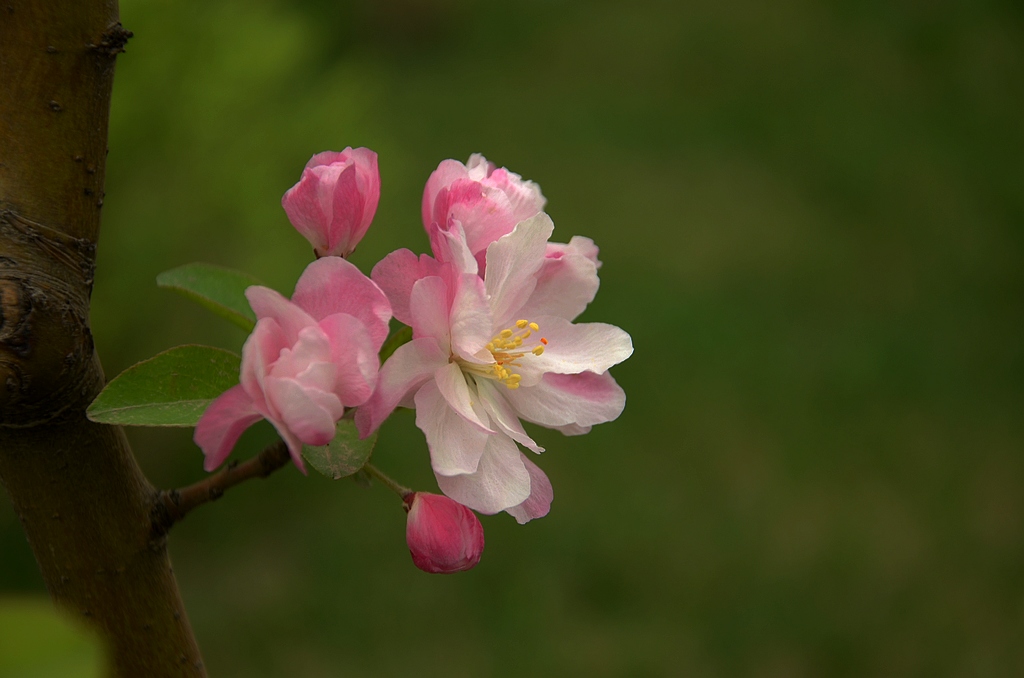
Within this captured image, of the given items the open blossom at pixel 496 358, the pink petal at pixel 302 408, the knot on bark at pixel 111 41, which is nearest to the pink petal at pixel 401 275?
the open blossom at pixel 496 358

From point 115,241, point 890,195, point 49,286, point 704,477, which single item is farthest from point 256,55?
point 890,195

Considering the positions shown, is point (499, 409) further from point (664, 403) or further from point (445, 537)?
point (664, 403)

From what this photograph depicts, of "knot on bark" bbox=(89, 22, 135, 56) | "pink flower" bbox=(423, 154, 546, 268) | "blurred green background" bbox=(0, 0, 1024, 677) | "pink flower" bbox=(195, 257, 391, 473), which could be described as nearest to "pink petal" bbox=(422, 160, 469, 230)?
"pink flower" bbox=(423, 154, 546, 268)

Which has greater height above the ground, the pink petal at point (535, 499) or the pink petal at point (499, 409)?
the pink petal at point (499, 409)

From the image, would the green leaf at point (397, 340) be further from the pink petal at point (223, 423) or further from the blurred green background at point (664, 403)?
the blurred green background at point (664, 403)

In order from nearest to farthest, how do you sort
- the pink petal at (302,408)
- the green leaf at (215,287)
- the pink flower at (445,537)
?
the pink petal at (302,408)
the pink flower at (445,537)
the green leaf at (215,287)

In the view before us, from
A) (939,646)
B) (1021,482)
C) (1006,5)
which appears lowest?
(939,646)

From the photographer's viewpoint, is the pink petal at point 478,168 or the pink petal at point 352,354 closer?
the pink petal at point 352,354

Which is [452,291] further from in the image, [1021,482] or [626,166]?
[626,166]

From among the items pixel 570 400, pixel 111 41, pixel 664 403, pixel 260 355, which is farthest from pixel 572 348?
pixel 664 403
